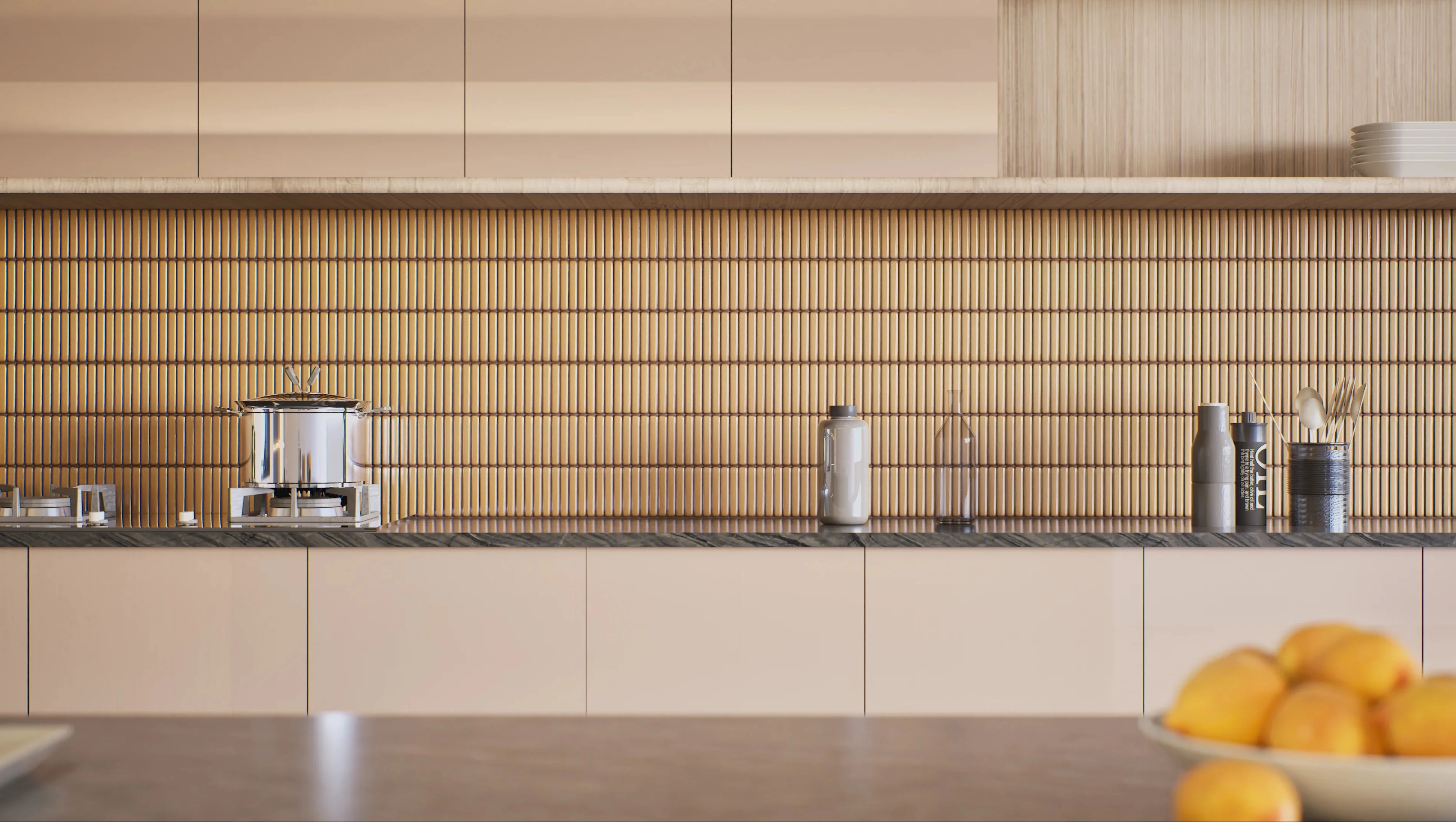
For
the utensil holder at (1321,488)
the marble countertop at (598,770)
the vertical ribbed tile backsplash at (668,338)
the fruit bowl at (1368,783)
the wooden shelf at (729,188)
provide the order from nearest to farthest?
1. the fruit bowl at (1368,783)
2. the marble countertop at (598,770)
3. the utensil holder at (1321,488)
4. the wooden shelf at (729,188)
5. the vertical ribbed tile backsplash at (668,338)

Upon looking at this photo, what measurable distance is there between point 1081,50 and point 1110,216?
0.43 m

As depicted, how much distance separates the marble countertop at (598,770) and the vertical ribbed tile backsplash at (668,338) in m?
1.98

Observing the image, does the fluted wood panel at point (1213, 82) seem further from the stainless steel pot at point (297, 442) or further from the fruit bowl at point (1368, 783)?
the fruit bowl at point (1368, 783)

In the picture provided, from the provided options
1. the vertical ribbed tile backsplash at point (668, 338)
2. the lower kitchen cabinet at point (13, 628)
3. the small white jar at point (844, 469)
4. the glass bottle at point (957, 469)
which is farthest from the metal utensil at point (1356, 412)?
the lower kitchen cabinet at point (13, 628)

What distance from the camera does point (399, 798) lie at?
70 centimetres

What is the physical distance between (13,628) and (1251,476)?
2482 mm

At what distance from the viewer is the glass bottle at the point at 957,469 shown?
269cm

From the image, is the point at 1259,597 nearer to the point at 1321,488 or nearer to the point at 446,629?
the point at 1321,488

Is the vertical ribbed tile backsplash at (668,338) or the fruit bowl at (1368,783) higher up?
the vertical ribbed tile backsplash at (668,338)

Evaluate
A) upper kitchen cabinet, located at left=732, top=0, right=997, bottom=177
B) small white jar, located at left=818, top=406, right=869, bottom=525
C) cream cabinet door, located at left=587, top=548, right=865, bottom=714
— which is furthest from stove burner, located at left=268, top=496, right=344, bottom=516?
upper kitchen cabinet, located at left=732, top=0, right=997, bottom=177

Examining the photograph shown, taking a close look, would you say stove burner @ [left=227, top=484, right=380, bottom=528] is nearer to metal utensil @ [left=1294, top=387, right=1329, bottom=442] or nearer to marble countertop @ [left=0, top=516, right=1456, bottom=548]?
marble countertop @ [left=0, top=516, right=1456, bottom=548]

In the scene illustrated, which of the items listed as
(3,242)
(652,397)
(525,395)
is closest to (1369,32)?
(652,397)

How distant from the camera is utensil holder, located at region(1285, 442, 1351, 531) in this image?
7.86 ft

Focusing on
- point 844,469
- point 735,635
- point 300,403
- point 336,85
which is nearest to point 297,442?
point 300,403
